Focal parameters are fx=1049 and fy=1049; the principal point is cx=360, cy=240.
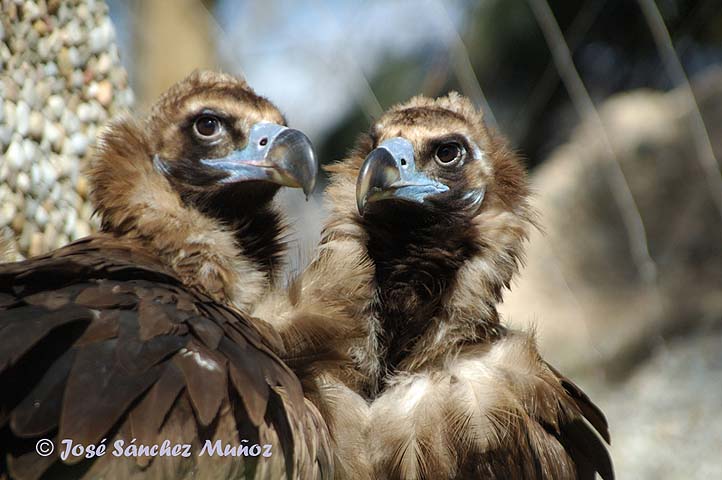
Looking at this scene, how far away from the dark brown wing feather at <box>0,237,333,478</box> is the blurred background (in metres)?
1.37

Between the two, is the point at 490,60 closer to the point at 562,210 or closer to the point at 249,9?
the point at 562,210

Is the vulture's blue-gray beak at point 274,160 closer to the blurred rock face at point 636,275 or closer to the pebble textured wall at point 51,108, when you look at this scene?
the pebble textured wall at point 51,108

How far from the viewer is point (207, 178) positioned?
8.96 ft

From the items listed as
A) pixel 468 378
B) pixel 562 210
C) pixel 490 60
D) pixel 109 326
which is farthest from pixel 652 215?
pixel 109 326

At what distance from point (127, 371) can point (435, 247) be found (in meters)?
A: 1.03

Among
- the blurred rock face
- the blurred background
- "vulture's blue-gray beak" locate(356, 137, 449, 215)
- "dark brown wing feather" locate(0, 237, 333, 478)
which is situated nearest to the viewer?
"dark brown wing feather" locate(0, 237, 333, 478)

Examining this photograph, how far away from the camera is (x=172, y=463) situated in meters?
1.97

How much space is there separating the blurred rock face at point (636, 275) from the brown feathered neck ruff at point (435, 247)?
2.78 meters

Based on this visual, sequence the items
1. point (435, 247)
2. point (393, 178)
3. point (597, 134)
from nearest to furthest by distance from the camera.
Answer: point (393, 178), point (435, 247), point (597, 134)

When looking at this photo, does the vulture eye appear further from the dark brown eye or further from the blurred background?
the blurred background

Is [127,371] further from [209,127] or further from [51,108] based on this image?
[51,108]

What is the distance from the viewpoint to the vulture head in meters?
2.54

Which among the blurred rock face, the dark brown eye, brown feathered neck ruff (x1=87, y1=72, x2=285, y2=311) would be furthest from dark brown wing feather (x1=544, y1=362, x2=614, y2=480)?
the blurred rock face

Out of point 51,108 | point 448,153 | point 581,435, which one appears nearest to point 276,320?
point 448,153
